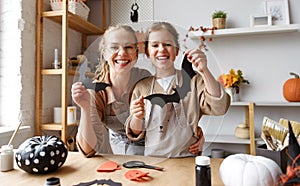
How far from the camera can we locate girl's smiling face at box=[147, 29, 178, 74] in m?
0.81

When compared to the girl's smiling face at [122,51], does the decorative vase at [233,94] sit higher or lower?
lower

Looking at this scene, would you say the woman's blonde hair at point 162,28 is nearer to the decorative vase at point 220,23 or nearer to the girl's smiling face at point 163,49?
the girl's smiling face at point 163,49

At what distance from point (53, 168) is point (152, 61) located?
475 mm

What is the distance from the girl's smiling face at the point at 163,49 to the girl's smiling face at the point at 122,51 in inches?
2.3

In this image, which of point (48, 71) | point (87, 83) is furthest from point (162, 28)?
point (48, 71)

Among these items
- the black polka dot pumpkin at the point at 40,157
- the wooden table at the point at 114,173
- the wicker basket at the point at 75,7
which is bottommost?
the wooden table at the point at 114,173

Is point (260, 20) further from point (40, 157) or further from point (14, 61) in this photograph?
point (40, 157)

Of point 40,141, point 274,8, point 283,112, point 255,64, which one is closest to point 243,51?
point 255,64

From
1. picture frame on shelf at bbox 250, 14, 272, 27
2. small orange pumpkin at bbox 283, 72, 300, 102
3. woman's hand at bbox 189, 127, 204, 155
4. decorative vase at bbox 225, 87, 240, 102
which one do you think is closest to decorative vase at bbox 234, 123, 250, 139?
decorative vase at bbox 225, 87, 240, 102

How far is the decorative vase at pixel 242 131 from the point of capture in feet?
7.03

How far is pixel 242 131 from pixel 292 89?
502 mm

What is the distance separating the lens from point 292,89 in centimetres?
204

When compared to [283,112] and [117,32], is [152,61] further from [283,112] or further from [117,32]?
[283,112]

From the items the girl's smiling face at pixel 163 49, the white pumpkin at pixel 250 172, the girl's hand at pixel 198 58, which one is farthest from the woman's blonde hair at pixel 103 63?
the white pumpkin at pixel 250 172
